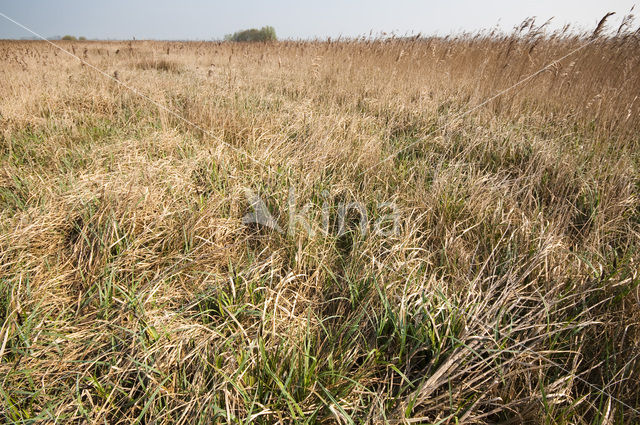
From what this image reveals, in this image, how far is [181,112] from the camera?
332cm

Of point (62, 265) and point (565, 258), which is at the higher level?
point (565, 258)

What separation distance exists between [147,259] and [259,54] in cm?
837

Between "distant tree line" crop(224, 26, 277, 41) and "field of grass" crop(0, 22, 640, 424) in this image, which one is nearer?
"field of grass" crop(0, 22, 640, 424)

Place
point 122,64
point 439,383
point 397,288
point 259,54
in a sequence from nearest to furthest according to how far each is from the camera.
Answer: point 439,383
point 397,288
point 122,64
point 259,54

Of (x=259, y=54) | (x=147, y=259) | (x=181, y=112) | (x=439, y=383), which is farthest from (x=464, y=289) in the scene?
(x=259, y=54)

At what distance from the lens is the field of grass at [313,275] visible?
96 cm

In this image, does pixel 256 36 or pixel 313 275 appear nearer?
pixel 313 275

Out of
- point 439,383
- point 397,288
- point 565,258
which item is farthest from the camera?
point 565,258

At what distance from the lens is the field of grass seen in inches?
38.0

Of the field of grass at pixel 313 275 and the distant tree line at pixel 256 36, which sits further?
the distant tree line at pixel 256 36

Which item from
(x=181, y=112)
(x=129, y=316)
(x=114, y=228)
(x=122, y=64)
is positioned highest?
(x=122, y=64)

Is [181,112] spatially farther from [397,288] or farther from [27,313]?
[397,288]

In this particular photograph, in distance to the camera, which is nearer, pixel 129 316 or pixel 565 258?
pixel 129 316

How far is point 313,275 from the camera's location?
4.67 feet
